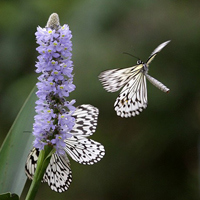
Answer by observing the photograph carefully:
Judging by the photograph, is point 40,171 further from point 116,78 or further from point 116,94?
point 116,94

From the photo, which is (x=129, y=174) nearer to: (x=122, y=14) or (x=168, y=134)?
(x=168, y=134)

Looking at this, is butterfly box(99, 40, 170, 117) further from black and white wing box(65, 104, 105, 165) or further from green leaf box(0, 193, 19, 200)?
green leaf box(0, 193, 19, 200)

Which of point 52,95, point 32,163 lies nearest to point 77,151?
point 32,163

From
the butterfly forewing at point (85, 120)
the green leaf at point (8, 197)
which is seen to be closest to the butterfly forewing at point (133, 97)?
the butterfly forewing at point (85, 120)

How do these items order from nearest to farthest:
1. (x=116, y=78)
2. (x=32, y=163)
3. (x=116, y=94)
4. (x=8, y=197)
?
(x=8, y=197)
(x=32, y=163)
(x=116, y=78)
(x=116, y=94)

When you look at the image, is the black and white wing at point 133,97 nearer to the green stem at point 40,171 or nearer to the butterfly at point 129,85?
the butterfly at point 129,85

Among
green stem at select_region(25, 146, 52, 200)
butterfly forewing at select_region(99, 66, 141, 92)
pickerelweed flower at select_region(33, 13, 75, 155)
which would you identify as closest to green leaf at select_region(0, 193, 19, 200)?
green stem at select_region(25, 146, 52, 200)
